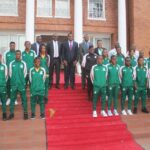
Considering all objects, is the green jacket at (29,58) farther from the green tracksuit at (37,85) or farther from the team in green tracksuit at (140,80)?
the team in green tracksuit at (140,80)

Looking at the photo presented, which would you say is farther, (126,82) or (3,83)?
(126,82)

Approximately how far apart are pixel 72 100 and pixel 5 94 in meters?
2.53

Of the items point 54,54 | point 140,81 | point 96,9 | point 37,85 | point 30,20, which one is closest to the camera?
point 37,85

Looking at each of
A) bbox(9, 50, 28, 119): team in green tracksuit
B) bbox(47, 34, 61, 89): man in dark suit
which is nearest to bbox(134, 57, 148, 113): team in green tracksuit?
bbox(47, 34, 61, 89): man in dark suit

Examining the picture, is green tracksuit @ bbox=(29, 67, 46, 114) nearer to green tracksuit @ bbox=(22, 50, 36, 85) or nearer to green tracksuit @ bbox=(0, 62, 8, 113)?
green tracksuit @ bbox=(0, 62, 8, 113)

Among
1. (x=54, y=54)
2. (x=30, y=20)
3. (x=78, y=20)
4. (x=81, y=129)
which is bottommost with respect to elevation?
(x=81, y=129)

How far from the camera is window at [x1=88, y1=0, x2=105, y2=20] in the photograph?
21.7 meters

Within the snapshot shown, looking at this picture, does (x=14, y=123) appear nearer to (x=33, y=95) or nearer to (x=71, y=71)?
(x=33, y=95)

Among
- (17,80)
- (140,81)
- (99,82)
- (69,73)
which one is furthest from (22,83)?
(140,81)

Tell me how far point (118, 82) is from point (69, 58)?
222 centimetres

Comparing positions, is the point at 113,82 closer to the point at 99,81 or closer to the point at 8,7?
the point at 99,81

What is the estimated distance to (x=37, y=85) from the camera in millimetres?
10266

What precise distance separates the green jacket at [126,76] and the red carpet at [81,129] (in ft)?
4.07

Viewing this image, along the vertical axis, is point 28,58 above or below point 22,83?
above
